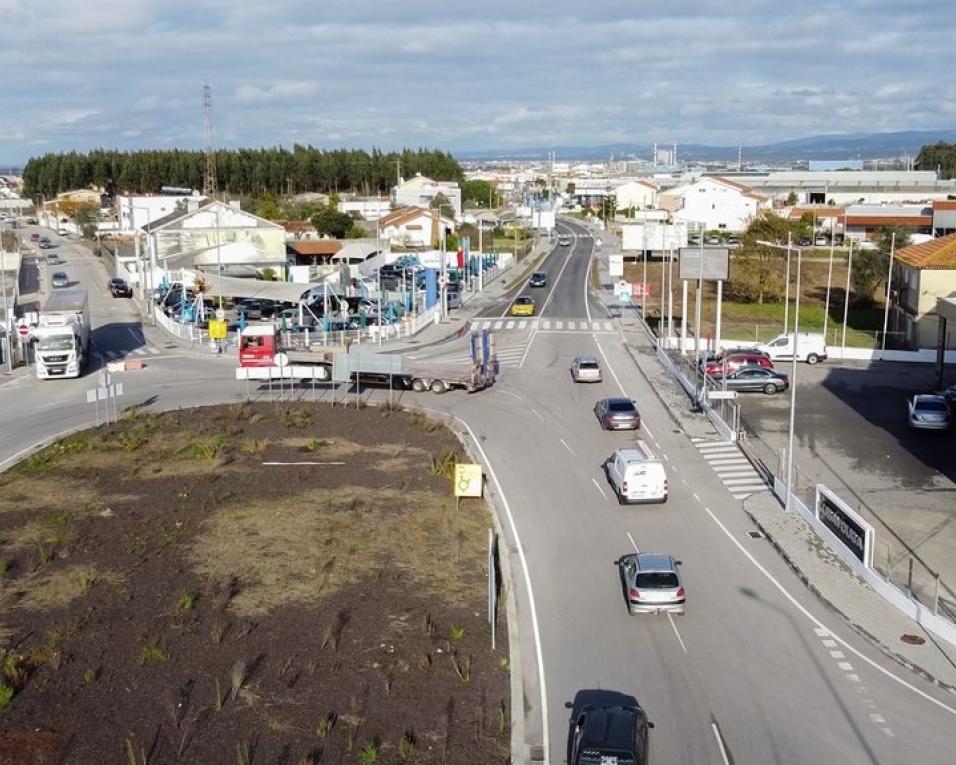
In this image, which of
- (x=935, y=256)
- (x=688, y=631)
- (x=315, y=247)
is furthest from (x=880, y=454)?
(x=315, y=247)

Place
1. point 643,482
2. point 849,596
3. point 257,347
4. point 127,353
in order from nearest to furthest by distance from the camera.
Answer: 1. point 849,596
2. point 643,482
3. point 257,347
4. point 127,353

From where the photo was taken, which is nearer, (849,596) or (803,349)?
(849,596)

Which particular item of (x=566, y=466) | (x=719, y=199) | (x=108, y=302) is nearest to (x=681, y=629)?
(x=566, y=466)

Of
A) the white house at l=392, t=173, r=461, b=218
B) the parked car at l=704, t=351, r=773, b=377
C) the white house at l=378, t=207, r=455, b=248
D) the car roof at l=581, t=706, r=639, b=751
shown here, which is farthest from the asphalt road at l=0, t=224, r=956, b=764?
the white house at l=392, t=173, r=461, b=218

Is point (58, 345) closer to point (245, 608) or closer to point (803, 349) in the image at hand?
point (245, 608)

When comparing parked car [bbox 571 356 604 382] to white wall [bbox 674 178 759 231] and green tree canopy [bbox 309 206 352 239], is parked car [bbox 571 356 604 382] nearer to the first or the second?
green tree canopy [bbox 309 206 352 239]
